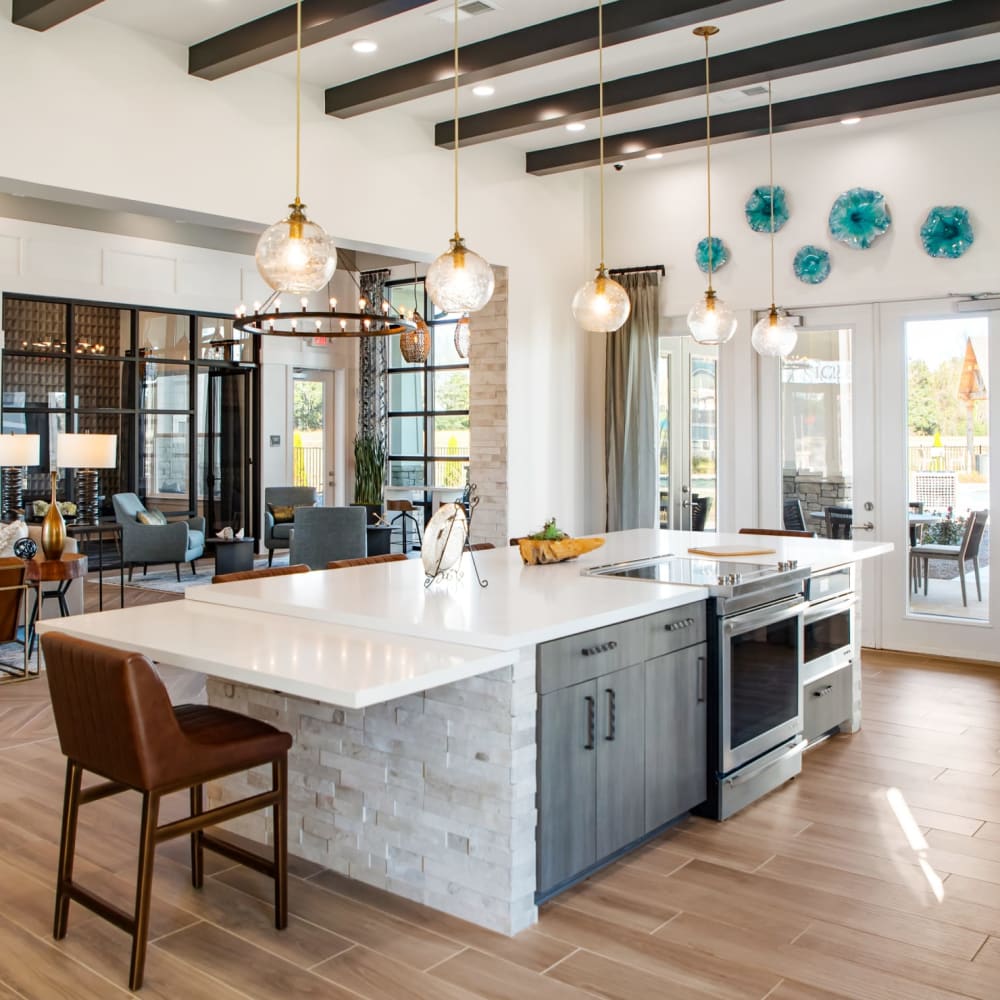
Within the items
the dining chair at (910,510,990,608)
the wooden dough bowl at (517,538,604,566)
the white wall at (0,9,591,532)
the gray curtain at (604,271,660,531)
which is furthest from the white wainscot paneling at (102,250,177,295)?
the dining chair at (910,510,990,608)

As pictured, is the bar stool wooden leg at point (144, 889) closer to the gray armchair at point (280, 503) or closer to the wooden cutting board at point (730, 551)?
the wooden cutting board at point (730, 551)

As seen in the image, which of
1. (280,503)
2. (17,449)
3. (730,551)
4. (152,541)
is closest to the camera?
(730,551)

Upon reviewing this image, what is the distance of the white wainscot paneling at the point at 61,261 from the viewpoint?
9.81 m

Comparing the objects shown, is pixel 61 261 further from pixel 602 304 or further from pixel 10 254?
pixel 602 304

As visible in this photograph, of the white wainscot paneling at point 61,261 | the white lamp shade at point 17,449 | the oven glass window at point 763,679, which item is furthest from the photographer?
the white wainscot paneling at point 61,261

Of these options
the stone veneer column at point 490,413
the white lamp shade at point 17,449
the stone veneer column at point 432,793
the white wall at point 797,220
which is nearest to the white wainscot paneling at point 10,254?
the white lamp shade at point 17,449

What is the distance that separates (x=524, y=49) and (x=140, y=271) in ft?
22.4

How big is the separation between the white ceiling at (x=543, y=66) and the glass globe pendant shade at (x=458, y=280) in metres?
1.73

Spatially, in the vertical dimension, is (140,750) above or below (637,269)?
below

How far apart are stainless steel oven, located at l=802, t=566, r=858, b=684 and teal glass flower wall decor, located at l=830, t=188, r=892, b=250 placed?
2.83m

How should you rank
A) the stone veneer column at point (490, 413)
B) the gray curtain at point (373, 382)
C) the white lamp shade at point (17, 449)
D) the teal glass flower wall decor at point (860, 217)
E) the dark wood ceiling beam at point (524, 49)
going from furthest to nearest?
the gray curtain at point (373, 382) → the stone veneer column at point (490, 413) → the teal glass flower wall decor at point (860, 217) → the white lamp shade at point (17, 449) → the dark wood ceiling beam at point (524, 49)

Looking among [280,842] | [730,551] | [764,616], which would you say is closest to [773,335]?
[730,551]

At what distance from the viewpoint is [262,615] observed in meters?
3.42

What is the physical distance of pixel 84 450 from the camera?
21.9 feet
